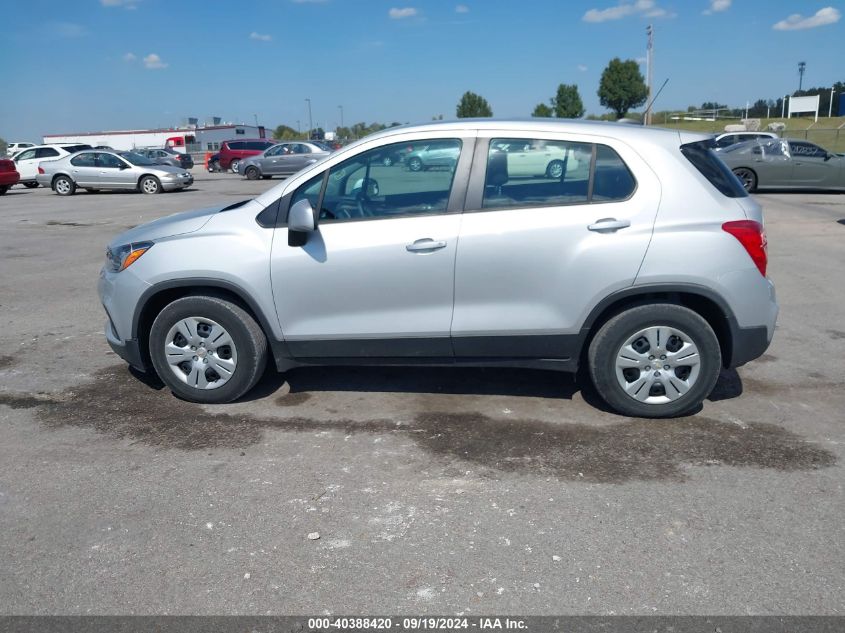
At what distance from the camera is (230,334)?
4848 mm

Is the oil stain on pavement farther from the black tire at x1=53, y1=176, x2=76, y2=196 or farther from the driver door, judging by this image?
the black tire at x1=53, y1=176, x2=76, y2=196

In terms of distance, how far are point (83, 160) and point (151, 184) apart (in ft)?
8.15

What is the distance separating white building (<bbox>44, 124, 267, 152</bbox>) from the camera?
75438 mm

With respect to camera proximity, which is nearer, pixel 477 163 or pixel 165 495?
pixel 165 495

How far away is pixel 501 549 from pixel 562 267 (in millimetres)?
1858

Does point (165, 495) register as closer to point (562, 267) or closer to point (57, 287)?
point (562, 267)

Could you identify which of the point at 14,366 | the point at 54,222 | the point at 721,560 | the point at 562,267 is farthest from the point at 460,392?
the point at 54,222

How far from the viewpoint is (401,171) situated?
4785 millimetres

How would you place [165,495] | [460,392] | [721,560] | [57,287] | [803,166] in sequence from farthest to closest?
[803,166]
[57,287]
[460,392]
[165,495]
[721,560]

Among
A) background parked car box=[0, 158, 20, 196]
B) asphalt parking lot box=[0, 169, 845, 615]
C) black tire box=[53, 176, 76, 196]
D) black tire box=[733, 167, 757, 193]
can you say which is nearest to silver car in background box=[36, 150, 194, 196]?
black tire box=[53, 176, 76, 196]

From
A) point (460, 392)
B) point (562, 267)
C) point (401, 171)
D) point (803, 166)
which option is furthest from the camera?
point (803, 166)

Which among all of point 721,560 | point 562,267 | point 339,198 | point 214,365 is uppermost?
point 339,198

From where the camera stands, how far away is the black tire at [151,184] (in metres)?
24.2

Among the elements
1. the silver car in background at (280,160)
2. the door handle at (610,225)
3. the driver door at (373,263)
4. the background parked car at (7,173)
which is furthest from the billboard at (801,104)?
the driver door at (373,263)
